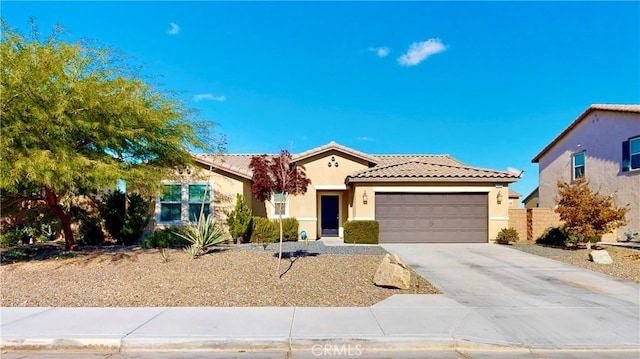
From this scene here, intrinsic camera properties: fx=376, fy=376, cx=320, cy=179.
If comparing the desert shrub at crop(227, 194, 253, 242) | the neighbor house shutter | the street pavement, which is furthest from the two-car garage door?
the street pavement

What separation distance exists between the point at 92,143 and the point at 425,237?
12.9 metres

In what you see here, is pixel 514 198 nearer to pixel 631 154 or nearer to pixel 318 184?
pixel 631 154

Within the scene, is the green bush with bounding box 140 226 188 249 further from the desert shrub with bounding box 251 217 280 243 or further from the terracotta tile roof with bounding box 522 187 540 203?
the terracotta tile roof with bounding box 522 187 540 203

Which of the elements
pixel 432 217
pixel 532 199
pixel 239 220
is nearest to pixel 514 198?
pixel 532 199

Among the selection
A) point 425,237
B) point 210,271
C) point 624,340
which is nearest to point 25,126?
point 210,271

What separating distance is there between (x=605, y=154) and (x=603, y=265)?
32.8 feet

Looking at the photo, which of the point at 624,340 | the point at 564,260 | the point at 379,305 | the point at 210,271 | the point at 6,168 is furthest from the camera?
the point at 564,260

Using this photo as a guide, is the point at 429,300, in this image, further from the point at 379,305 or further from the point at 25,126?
the point at 25,126

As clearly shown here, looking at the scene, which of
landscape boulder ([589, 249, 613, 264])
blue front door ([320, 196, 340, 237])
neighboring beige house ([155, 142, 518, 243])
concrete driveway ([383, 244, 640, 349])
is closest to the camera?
concrete driveway ([383, 244, 640, 349])

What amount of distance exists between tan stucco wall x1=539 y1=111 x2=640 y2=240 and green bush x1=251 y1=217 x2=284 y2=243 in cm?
1562

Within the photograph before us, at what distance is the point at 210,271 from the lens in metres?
9.51

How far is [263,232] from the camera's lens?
15.9m

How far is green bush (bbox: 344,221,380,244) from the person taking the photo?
15812 millimetres

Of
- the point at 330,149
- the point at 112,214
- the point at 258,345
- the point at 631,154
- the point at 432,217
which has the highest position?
the point at 330,149
